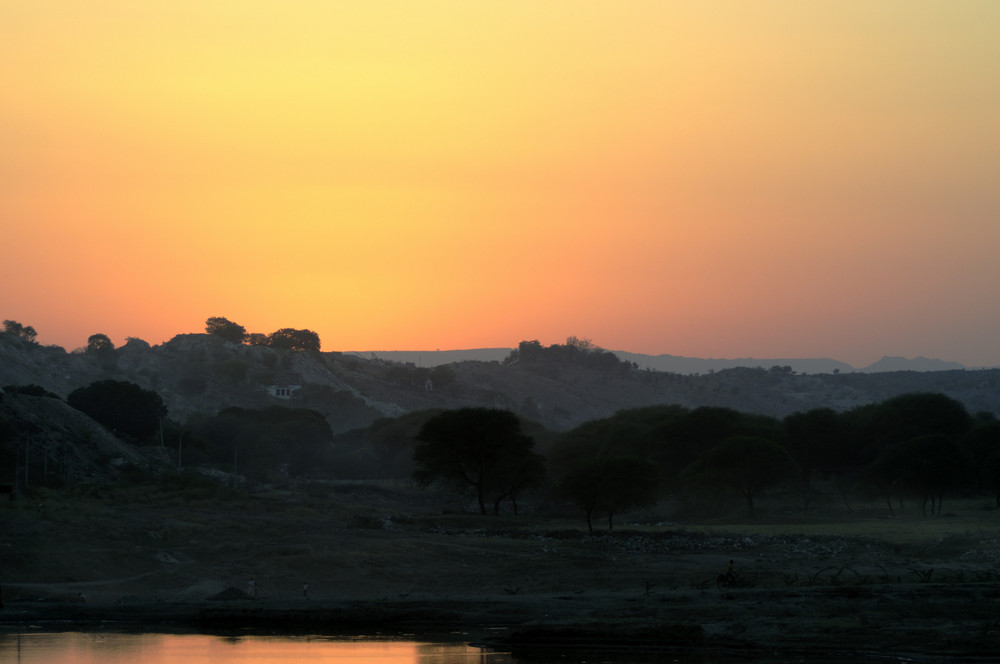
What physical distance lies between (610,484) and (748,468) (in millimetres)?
13901

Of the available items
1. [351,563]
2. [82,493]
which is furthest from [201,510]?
[351,563]

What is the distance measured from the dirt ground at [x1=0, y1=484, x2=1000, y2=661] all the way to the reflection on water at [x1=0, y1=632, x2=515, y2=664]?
1536 mm

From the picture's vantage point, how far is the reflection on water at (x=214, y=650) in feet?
89.4

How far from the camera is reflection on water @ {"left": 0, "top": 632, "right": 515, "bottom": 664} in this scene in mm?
27234

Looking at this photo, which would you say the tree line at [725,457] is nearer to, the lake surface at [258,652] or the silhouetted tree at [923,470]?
the silhouetted tree at [923,470]

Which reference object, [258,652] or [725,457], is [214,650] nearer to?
[258,652]

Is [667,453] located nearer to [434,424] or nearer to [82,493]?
[434,424]

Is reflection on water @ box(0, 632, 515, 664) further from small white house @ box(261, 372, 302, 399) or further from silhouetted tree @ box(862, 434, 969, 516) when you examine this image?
small white house @ box(261, 372, 302, 399)

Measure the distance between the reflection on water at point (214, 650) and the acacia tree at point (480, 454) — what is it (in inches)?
1798

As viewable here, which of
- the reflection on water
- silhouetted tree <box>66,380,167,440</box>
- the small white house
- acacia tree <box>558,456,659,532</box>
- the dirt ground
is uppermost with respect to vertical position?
the small white house

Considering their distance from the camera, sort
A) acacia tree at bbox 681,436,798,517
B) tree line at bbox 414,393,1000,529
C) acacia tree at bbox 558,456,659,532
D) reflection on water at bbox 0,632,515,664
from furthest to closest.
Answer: acacia tree at bbox 681,436,798,517, tree line at bbox 414,393,1000,529, acacia tree at bbox 558,456,659,532, reflection on water at bbox 0,632,515,664

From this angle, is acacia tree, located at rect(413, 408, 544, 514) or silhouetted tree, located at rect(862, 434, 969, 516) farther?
acacia tree, located at rect(413, 408, 544, 514)

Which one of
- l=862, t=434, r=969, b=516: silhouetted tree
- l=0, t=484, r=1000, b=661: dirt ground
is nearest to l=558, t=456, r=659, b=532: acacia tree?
l=0, t=484, r=1000, b=661: dirt ground

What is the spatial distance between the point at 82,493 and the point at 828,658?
4840cm
